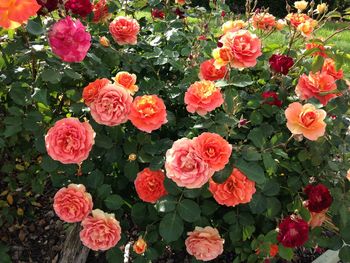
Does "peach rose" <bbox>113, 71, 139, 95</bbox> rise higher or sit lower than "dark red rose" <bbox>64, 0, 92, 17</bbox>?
lower

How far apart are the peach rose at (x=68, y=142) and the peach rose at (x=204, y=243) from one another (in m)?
0.48

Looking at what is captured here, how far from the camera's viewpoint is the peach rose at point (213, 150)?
140 cm

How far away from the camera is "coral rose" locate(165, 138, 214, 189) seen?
137 cm

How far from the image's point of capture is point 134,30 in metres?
1.89

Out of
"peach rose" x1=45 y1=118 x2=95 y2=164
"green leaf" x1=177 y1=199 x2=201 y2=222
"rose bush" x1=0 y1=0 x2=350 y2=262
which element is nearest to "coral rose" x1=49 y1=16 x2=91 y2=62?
"rose bush" x1=0 y1=0 x2=350 y2=262

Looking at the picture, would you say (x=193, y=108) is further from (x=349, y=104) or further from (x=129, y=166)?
(x=349, y=104)

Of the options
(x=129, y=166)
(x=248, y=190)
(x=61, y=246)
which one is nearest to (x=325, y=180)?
(x=248, y=190)

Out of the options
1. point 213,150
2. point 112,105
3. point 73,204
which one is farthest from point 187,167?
point 73,204

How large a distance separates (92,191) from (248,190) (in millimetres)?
564

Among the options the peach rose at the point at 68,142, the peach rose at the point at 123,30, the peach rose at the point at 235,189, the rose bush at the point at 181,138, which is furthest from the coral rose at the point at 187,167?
the peach rose at the point at 123,30

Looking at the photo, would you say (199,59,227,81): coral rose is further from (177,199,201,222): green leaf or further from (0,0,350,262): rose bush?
(177,199,201,222): green leaf

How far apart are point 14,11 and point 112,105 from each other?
41 cm

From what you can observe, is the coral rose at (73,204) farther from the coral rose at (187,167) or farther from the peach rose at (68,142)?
the coral rose at (187,167)

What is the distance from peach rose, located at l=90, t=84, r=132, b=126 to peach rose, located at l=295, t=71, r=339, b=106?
0.64 m
